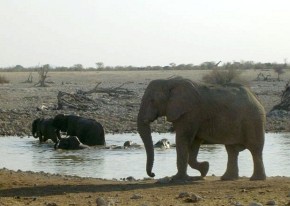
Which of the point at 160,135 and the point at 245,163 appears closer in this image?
the point at 245,163

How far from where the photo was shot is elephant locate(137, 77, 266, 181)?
1296cm

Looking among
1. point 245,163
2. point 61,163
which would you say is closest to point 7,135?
point 61,163

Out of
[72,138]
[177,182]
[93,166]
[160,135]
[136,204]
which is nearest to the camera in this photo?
[136,204]

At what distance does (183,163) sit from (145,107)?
3.50 feet

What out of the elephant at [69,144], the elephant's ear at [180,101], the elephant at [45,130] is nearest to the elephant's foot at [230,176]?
the elephant's ear at [180,101]

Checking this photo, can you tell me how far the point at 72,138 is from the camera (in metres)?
20.9

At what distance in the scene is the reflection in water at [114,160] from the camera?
51.8ft

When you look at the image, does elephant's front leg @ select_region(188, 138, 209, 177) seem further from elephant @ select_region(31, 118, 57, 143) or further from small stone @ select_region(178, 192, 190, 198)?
elephant @ select_region(31, 118, 57, 143)

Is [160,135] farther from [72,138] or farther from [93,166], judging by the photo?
[93,166]

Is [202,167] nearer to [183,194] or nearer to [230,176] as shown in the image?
[230,176]

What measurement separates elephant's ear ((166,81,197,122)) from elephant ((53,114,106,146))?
8.58m

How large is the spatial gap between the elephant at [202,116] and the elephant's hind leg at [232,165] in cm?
8

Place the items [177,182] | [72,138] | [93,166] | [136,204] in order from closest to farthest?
[136,204] → [177,182] → [93,166] → [72,138]

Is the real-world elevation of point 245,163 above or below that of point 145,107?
below
